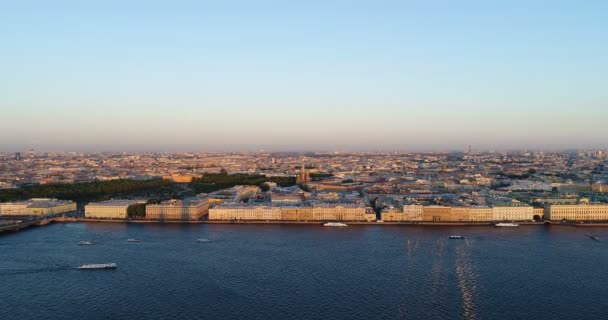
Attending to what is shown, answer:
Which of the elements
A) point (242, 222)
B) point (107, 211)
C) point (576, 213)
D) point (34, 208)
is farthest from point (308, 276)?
point (34, 208)

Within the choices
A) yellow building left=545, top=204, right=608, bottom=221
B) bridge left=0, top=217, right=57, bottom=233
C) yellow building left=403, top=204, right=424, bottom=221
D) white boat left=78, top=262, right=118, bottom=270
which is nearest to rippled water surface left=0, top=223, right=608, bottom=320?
white boat left=78, top=262, right=118, bottom=270

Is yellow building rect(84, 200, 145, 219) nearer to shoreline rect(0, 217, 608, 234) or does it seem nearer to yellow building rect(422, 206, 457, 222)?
shoreline rect(0, 217, 608, 234)

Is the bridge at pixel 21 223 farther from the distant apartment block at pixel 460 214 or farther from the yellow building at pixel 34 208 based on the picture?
the distant apartment block at pixel 460 214

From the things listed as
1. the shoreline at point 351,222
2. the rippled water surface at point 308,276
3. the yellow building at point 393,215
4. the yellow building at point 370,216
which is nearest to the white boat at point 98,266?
the rippled water surface at point 308,276

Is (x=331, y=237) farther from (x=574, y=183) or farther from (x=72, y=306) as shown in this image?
(x=574, y=183)

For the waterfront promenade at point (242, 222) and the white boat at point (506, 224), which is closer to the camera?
the white boat at point (506, 224)

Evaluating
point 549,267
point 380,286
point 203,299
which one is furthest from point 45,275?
point 549,267
